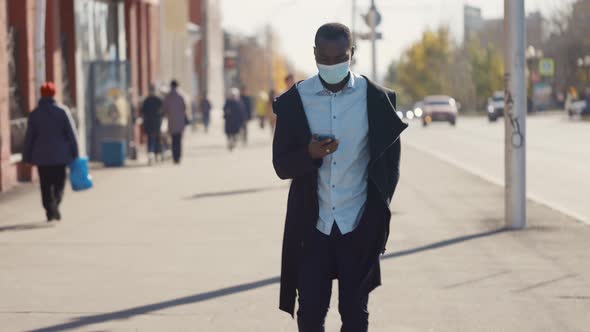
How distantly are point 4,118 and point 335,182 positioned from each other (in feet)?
46.0

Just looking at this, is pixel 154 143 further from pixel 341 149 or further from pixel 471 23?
pixel 471 23

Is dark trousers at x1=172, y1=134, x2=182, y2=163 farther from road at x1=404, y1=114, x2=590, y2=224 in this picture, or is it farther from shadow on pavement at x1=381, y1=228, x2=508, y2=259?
shadow on pavement at x1=381, y1=228, x2=508, y2=259

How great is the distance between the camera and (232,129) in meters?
32.2

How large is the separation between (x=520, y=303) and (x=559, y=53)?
3663 inches

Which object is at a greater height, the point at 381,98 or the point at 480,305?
the point at 381,98

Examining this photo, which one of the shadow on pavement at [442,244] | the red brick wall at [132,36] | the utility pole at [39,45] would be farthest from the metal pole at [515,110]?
the red brick wall at [132,36]

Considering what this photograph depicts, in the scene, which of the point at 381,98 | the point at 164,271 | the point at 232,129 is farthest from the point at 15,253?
the point at 232,129

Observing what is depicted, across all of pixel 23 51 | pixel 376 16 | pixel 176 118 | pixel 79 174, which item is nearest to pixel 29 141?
pixel 79 174

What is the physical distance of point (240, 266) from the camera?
10.0m

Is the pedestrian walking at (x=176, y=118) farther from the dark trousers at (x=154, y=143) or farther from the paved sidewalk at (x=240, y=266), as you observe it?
the paved sidewalk at (x=240, y=266)

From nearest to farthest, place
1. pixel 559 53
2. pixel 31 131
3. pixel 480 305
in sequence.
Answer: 1. pixel 480 305
2. pixel 31 131
3. pixel 559 53

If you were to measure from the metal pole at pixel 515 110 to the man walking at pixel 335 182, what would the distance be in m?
7.27

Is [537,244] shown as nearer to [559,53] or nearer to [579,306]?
[579,306]

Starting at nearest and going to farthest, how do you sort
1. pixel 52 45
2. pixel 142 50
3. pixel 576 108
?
pixel 52 45
pixel 142 50
pixel 576 108
